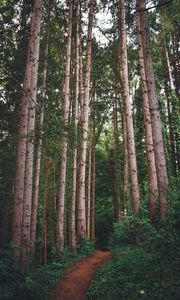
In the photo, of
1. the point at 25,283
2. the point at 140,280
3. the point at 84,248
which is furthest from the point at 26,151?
the point at 84,248

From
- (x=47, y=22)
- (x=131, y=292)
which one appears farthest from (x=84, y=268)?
(x=47, y=22)

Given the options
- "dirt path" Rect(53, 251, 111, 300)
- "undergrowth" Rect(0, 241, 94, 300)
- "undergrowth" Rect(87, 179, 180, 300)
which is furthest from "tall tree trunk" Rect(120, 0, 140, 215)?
"undergrowth" Rect(0, 241, 94, 300)

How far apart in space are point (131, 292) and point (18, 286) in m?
2.71

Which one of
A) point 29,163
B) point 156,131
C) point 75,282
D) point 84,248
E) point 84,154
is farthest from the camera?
point 84,154

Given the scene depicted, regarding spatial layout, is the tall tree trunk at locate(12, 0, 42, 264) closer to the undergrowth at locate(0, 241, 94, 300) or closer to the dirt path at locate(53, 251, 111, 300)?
the undergrowth at locate(0, 241, 94, 300)

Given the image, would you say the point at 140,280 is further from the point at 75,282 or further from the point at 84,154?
the point at 84,154

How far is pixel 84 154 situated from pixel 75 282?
6181 millimetres

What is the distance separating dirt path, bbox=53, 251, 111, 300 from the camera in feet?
21.8

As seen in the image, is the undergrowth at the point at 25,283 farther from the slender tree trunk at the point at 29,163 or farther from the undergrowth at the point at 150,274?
the undergrowth at the point at 150,274

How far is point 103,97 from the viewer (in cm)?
1878

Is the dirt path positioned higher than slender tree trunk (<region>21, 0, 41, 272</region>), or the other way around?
slender tree trunk (<region>21, 0, 41, 272</region>)

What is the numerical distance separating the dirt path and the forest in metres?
0.06

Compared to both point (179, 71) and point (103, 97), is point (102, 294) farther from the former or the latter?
point (179, 71)

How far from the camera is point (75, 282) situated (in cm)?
754
